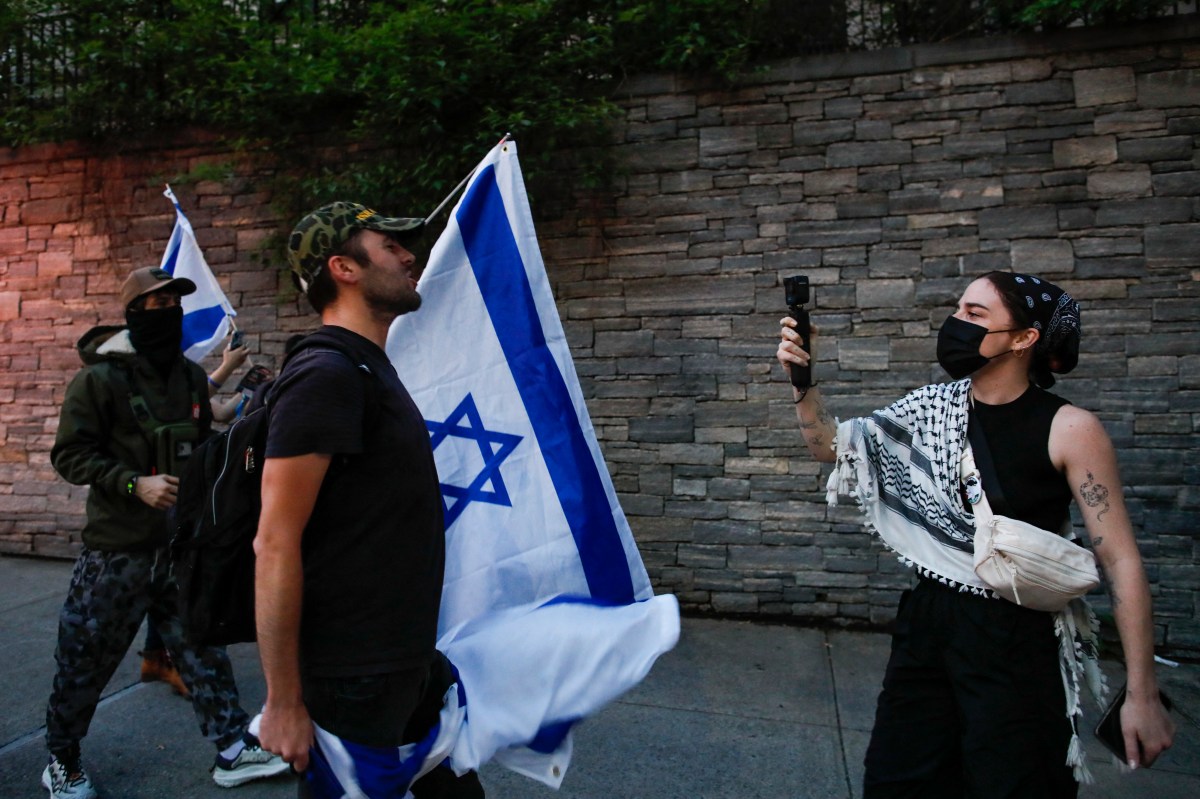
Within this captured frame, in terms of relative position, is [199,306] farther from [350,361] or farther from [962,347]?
[962,347]

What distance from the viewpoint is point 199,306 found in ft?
14.6

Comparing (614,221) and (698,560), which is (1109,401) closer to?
(698,560)

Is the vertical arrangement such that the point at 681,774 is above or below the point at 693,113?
below

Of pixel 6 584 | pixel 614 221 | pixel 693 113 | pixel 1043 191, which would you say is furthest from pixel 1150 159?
pixel 6 584

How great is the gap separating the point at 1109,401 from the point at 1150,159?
1.29 metres

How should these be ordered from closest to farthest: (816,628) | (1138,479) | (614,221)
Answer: (1138,479) < (816,628) < (614,221)

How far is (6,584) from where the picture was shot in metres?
5.59

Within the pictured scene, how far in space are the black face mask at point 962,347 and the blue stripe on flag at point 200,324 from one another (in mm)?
3680

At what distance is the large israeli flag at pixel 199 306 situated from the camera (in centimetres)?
442

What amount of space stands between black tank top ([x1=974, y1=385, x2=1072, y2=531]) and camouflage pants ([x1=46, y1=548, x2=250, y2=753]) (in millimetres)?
2756

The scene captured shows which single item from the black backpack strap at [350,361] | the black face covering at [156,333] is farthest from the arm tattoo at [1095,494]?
the black face covering at [156,333]

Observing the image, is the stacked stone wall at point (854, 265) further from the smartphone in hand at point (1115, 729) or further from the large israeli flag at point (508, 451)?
the smartphone in hand at point (1115, 729)

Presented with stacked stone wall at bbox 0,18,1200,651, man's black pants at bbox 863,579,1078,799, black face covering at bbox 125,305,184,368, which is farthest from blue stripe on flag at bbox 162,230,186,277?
man's black pants at bbox 863,579,1078,799

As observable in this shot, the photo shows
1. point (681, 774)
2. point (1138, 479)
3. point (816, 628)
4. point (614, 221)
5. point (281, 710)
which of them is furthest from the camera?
point (614, 221)
